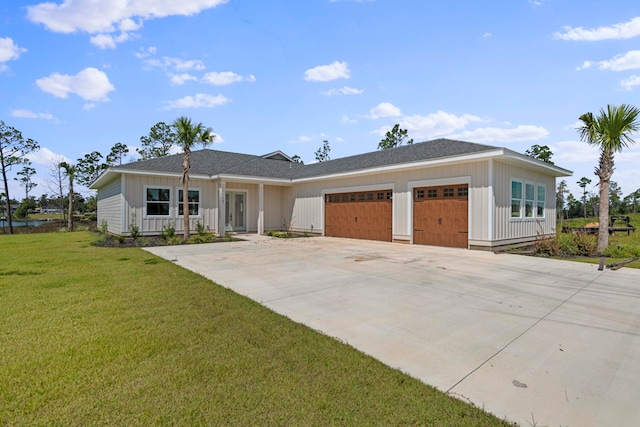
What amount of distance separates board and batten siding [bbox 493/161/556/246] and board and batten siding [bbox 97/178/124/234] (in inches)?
606

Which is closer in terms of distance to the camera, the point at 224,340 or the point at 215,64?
the point at 224,340

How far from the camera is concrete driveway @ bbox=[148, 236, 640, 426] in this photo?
2.36 meters

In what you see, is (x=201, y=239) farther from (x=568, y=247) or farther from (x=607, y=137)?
(x=607, y=137)

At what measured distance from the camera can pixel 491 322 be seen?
3.87 metres

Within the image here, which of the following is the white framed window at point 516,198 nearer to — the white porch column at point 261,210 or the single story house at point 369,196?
the single story house at point 369,196

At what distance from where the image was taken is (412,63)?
12.2m

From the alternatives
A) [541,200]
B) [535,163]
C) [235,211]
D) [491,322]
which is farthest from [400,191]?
[235,211]

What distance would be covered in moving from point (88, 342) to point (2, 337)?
1000 millimetres

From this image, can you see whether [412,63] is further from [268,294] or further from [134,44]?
[268,294]

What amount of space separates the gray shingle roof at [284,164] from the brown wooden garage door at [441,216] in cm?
137

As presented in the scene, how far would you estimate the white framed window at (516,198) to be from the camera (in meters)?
11.4

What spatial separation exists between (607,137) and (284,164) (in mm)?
17040

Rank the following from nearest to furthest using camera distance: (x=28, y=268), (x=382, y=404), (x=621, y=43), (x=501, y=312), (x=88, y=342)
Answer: (x=382, y=404), (x=88, y=342), (x=501, y=312), (x=28, y=268), (x=621, y=43)

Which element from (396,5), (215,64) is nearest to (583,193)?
(396,5)
